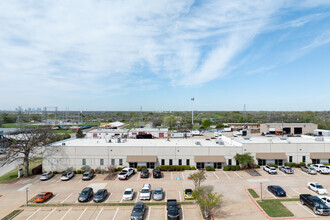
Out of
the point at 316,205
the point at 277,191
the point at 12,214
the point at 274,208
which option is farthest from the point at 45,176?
the point at 316,205

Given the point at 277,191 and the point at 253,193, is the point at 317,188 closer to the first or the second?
the point at 277,191

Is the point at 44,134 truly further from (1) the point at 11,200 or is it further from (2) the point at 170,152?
(2) the point at 170,152

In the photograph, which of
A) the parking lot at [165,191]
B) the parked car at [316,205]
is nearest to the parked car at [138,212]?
the parking lot at [165,191]

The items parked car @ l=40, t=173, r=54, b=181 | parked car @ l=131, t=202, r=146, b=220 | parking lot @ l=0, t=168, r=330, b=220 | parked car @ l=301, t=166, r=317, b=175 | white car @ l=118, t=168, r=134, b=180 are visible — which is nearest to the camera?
parked car @ l=131, t=202, r=146, b=220

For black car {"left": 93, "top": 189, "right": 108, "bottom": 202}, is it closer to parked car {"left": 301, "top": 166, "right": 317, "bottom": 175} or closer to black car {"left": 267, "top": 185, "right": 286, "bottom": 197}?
black car {"left": 267, "top": 185, "right": 286, "bottom": 197}

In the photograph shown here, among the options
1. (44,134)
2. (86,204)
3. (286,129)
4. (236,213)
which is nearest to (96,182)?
(86,204)

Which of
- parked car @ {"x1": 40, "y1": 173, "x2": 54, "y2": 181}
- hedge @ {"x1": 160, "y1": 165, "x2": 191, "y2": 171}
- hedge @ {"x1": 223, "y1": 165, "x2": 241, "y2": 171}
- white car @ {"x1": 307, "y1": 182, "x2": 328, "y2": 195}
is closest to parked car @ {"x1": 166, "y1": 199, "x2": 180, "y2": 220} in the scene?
hedge @ {"x1": 160, "y1": 165, "x2": 191, "y2": 171}
